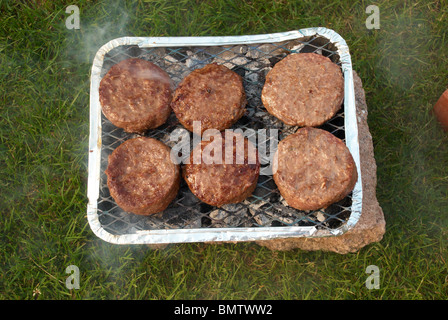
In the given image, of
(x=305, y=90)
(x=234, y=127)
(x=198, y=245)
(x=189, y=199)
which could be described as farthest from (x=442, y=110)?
(x=198, y=245)

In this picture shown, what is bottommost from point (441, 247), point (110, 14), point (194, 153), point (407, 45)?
point (441, 247)

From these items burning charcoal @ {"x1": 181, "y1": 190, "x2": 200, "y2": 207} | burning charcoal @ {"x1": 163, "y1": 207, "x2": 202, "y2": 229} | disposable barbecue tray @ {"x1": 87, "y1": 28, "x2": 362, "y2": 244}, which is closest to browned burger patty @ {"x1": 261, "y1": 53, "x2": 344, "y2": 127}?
disposable barbecue tray @ {"x1": 87, "y1": 28, "x2": 362, "y2": 244}

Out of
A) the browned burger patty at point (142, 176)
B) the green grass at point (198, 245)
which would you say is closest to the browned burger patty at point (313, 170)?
the browned burger patty at point (142, 176)

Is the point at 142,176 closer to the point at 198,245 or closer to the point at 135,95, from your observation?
the point at 135,95

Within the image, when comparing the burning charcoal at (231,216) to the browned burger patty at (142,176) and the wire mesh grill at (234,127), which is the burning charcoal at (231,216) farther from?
the browned burger patty at (142,176)
